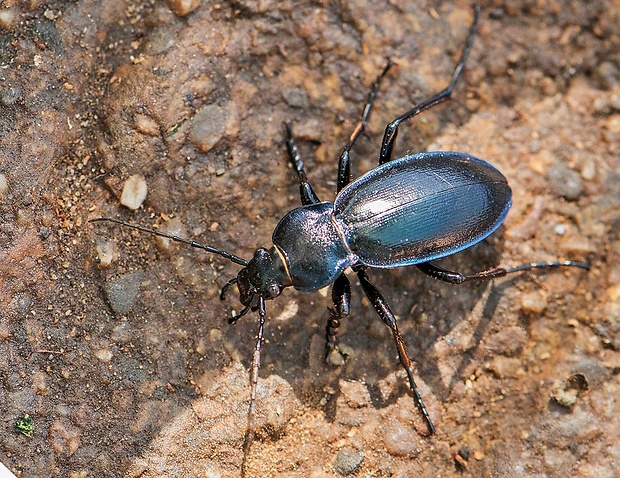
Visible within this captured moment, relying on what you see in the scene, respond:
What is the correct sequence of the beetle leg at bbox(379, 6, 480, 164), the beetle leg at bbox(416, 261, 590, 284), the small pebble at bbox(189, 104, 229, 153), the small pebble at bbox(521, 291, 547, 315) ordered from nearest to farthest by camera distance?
the small pebble at bbox(189, 104, 229, 153), the beetle leg at bbox(416, 261, 590, 284), the beetle leg at bbox(379, 6, 480, 164), the small pebble at bbox(521, 291, 547, 315)

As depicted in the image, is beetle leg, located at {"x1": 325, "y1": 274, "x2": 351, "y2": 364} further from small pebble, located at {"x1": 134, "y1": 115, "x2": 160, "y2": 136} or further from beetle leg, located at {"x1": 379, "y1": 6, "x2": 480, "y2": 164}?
small pebble, located at {"x1": 134, "y1": 115, "x2": 160, "y2": 136}

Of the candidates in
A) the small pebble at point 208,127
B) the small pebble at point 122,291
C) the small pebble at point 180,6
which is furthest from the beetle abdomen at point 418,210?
the small pebble at point 180,6

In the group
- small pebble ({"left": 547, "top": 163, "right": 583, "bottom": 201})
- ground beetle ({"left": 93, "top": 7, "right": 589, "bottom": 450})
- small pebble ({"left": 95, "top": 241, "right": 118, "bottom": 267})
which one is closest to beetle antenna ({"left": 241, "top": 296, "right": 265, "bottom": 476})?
ground beetle ({"left": 93, "top": 7, "right": 589, "bottom": 450})

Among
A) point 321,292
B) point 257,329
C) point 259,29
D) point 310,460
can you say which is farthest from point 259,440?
point 259,29

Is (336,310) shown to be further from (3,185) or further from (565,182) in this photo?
(3,185)

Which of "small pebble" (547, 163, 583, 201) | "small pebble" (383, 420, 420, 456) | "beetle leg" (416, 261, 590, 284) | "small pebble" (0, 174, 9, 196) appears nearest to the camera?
"small pebble" (0, 174, 9, 196)

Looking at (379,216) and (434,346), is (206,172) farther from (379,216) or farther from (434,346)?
(434,346)

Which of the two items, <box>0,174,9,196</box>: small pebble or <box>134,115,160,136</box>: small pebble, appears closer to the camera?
<box>0,174,9,196</box>: small pebble

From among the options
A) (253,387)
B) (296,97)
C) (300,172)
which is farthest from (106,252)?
(296,97)
